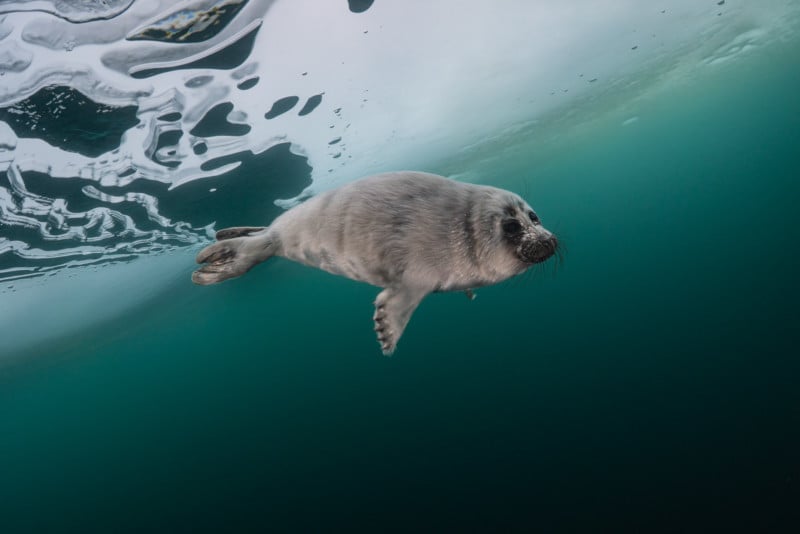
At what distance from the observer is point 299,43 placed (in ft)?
19.2

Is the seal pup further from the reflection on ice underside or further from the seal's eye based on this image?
the reflection on ice underside

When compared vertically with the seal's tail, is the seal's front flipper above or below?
below

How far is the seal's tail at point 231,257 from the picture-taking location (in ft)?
6.38

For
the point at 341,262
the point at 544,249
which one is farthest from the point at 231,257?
the point at 544,249

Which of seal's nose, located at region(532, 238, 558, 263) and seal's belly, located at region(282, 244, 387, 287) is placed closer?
seal's nose, located at region(532, 238, 558, 263)

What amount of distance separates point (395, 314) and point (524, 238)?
2.12ft

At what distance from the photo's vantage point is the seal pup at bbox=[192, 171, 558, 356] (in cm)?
154

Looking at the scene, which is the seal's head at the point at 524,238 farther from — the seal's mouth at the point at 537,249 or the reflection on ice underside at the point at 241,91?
the reflection on ice underside at the point at 241,91

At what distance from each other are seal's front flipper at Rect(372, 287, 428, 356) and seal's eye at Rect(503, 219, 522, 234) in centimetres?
45

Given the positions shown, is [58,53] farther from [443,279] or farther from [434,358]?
[434,358]

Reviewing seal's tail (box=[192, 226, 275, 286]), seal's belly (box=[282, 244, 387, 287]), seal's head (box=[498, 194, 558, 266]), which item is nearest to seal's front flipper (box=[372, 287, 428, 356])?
seal's belly (box=[282, 244, 387, 287])

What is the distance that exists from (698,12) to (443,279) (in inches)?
633

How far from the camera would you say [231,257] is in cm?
199

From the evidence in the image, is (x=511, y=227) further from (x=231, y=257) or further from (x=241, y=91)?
(x=241, y=91)
